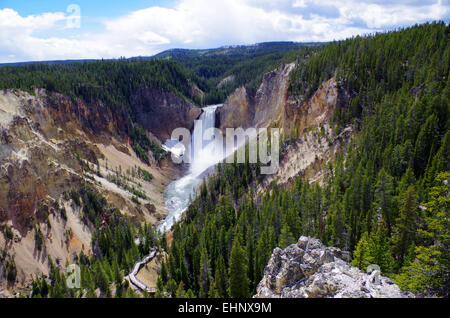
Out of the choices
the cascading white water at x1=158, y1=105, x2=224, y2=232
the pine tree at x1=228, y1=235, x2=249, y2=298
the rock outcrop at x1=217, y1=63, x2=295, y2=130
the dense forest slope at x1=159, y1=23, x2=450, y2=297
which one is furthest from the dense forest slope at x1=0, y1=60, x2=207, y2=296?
the pine tree at x1=228, y1=235, x2=249, y2=298

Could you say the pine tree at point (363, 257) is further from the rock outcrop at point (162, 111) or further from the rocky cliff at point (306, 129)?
the rock outcrop at point (162, 111)

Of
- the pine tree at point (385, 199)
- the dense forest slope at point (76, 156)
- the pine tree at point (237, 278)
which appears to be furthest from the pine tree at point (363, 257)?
the dense forest slope at point (76, 156)

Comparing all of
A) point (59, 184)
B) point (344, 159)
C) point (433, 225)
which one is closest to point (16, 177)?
point (59, 184)

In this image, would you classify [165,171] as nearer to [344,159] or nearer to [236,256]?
[344,159]

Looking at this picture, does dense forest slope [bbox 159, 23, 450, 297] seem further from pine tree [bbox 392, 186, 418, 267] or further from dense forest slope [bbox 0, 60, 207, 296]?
dense forest slope [bbox 0, 60, 207, 296]

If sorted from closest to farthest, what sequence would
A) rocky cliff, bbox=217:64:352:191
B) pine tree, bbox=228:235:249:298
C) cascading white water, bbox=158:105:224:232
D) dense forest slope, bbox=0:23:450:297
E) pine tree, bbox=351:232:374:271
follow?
pine tree, bbox=351:232:374:271, pine tree, bbox=228:235:249:298, dense forest slope, bbox=0:23:450:297, rocky cliff, bbox=217:64:352:191, cascading white water, bbox=158:105:224:232

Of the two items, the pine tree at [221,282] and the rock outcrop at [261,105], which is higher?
the rock outcrop at [261,105]
